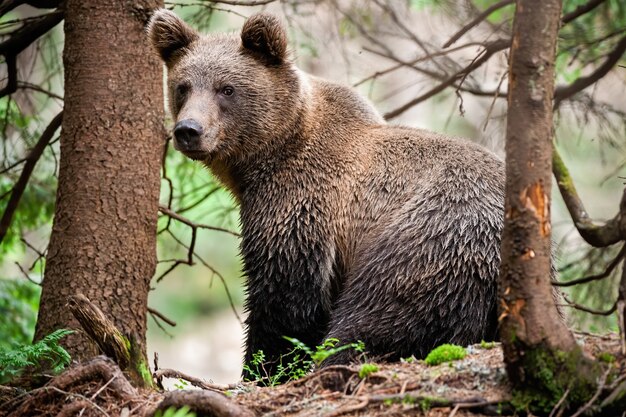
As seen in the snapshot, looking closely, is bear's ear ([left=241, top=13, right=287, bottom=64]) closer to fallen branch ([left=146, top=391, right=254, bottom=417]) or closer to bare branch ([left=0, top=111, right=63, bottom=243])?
bare branch ([left=0, top=111, right=63, bottom=243])

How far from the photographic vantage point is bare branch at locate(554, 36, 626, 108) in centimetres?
654

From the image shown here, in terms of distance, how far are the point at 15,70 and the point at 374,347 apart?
3.83 m

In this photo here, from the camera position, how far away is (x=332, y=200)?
5984 millimetres

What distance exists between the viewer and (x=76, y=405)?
14.0ft

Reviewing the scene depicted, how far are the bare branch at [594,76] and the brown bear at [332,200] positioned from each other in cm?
143

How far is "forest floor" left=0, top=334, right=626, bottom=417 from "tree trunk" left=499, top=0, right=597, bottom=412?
199 millimetres

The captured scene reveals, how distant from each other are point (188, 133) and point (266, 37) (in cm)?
109

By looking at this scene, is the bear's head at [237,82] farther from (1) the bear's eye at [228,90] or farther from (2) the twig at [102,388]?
(2) the twig at [102,388]

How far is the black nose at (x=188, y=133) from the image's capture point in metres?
5.75

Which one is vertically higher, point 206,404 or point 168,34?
point 168,34

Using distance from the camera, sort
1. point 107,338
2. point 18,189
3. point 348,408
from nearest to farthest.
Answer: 1. point 348,408
2. point 107,338
3. point 18,189

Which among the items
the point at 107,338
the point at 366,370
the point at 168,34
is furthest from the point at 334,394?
the point at 168,34

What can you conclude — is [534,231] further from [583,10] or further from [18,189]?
[18,189]

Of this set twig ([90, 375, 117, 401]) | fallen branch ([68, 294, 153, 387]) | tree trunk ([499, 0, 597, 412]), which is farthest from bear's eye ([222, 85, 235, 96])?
tree trunk ([499, 0, 597, 412])
